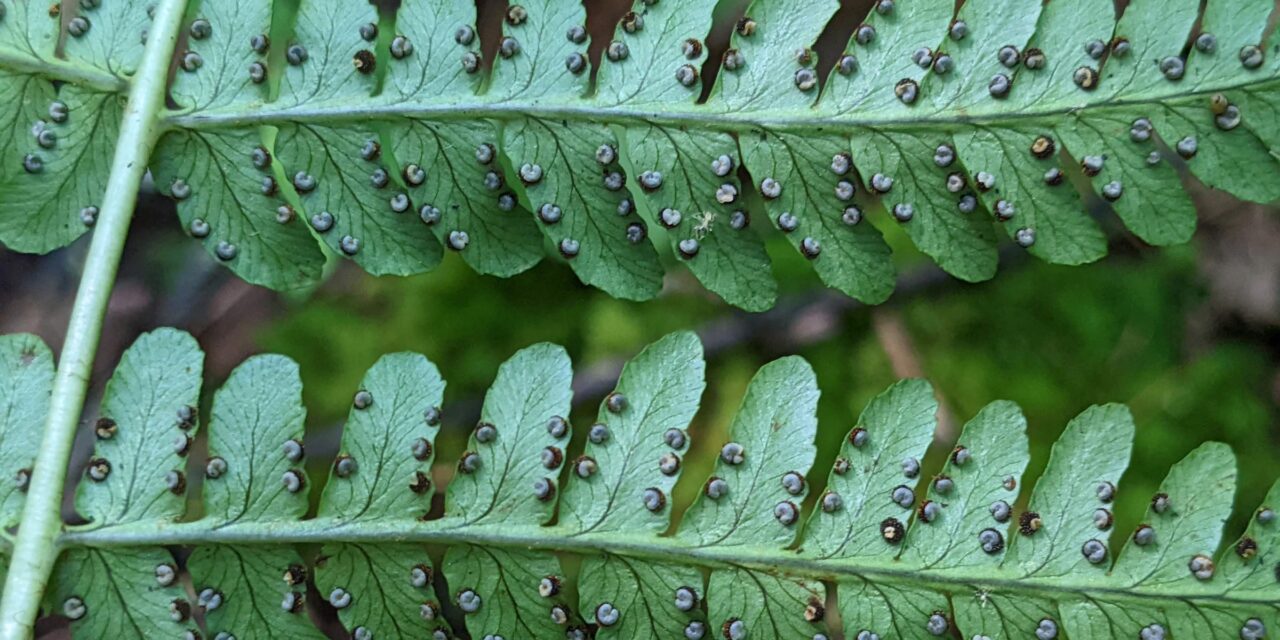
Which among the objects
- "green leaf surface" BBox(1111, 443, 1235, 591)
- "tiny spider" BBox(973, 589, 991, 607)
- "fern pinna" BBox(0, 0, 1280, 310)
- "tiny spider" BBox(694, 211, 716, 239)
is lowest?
"tiny spider" BBox(973, 589, 991, 607)

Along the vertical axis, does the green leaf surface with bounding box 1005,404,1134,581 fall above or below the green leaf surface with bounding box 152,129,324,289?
below

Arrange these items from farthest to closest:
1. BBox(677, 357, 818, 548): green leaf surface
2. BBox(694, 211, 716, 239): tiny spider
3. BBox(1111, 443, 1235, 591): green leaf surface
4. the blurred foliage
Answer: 1. the blurred foliage
2. BBox(694, 211, 716, 239): tiny spider
3. BBox(677, 357, 818, 548): green leaf surface
4. BBox(1111, 443, 1235, 591): green leaf surface

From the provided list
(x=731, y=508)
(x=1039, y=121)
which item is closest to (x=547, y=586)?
(x=731, y=508)

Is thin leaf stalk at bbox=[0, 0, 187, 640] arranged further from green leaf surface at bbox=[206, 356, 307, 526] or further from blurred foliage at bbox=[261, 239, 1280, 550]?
blurred foliage at bbox=[261, 239, 1280, 550]

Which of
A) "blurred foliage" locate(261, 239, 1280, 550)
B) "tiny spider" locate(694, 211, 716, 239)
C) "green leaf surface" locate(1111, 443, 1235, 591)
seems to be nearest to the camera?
"green leaf surface" locate(1111, 443, 1235, 591)

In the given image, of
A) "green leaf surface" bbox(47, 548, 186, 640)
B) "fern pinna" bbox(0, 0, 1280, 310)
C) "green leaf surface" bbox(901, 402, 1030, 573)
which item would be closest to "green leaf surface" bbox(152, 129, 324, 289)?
"fern pinna" bbox(0, 0, 1280, 310)

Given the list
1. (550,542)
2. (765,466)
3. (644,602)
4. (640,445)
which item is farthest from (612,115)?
(644,602)
